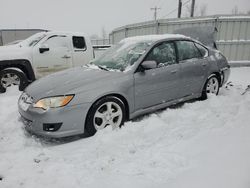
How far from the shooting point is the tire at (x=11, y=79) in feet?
19.0

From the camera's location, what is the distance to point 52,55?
6621 mm

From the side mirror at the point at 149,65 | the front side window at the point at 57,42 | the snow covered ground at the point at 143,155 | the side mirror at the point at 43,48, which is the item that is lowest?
the snow covered ground at the point at 143,155

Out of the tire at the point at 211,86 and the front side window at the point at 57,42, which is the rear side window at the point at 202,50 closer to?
the tire at the point at 211,86

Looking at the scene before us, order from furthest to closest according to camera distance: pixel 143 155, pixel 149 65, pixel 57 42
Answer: pixel 57 42, pixel 149 65, pixel 143 155

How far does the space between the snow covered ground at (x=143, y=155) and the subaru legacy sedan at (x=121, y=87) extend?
10.9 inches

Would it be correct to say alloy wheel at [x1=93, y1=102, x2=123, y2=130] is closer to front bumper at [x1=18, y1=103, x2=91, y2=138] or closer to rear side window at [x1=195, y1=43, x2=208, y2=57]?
front bumper at [x1=18, y1=103, x2=91, y2=138]

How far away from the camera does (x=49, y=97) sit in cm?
324

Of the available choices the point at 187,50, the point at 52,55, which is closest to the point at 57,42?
the point at 52,55

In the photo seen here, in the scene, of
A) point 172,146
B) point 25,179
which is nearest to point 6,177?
point 25,179

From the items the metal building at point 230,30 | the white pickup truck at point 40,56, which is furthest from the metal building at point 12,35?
the white pickup truck at point 40,56

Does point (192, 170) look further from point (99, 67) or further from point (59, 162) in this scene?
point (99, 67)

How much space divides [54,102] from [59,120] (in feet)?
0.88

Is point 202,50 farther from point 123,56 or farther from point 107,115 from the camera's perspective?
point 107,115

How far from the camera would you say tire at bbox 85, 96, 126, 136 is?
3361 millimetres
